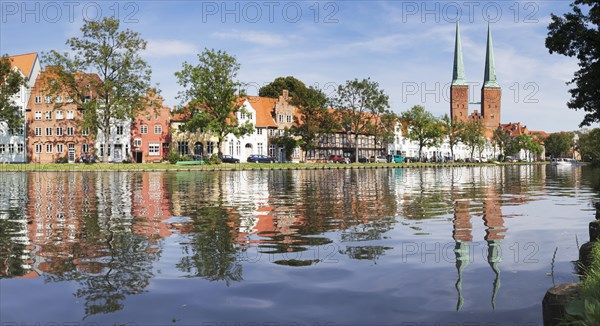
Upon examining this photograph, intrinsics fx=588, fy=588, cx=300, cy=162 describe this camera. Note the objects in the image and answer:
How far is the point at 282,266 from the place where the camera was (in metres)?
10.0

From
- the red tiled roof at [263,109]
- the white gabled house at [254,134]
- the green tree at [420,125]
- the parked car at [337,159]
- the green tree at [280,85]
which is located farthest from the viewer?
the green tree at [420,125]

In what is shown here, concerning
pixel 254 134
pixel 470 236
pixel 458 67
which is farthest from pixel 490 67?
pixel 470 236

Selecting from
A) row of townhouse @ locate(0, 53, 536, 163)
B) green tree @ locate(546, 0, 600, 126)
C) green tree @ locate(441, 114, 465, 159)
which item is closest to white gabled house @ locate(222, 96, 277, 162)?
row of townhouse @ locate(0, 53, 536, 163)

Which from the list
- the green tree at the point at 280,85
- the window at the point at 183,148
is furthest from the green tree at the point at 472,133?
the window at the point at 183,148

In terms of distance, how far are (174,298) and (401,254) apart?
497 cm

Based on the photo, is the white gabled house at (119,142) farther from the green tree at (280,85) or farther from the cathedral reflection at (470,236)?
the cathedral reflection at (470,236)

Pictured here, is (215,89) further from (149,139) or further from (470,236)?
(470,236)

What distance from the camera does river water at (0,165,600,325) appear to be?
24.1 ft

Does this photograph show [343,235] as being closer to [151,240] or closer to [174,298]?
[151,240]

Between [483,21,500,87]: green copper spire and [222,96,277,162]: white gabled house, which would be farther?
[483,21,500,87]: green copper spire

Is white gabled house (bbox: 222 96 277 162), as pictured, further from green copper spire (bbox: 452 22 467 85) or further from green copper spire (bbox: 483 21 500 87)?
green copper spire (bbox: 483 21 500 87)

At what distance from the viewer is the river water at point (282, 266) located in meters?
7.36

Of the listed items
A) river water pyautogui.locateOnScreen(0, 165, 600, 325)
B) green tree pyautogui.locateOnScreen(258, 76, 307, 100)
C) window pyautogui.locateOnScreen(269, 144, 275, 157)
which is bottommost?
river water pyautogui.locateOnScreen(0, 165, 600, 325)

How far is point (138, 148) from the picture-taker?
320 feet
